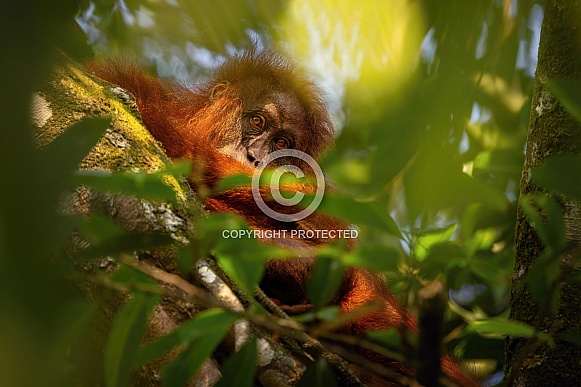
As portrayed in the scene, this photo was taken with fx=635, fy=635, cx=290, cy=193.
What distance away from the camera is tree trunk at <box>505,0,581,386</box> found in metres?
2.08

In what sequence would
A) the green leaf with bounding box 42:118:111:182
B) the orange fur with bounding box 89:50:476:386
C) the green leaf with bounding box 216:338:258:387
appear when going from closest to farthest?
the green leaf with bounding box 42:118:111:182, the green leaf with bounding box 216:338:258:387, the orange fur with bounding box 89:50:476:386

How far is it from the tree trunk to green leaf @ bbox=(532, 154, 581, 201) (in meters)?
0.75

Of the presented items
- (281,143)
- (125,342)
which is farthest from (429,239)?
(281,143)

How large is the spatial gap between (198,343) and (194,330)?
0.11 meters

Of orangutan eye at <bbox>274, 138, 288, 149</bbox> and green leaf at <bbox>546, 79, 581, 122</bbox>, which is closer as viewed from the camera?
green leaf at <bbox>546, 79, 581, 122</bbox>

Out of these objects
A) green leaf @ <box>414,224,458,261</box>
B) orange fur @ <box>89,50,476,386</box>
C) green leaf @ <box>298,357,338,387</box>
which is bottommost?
green leaf @ <box>298,357,338,387</box>

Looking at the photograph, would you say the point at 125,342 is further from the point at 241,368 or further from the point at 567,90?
the point at 567,90

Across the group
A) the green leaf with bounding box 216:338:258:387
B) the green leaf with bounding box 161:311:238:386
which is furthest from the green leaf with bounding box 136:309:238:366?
the green leaf with bounding box 216:338:258:387

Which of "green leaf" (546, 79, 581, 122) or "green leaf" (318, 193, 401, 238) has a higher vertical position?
"green leaf" (546, 79, 581, 122)

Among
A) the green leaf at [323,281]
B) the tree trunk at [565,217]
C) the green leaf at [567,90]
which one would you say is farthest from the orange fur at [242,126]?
the green leaf at [567,90]

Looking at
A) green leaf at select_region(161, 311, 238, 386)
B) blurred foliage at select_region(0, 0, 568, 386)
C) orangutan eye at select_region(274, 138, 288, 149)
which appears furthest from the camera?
orangutan eye at select_region(274, 138, 288, 149)

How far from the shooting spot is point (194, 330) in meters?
1.26

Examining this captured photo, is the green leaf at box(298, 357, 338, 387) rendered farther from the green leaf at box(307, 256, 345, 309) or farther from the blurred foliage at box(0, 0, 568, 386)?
the green leaf at box(307, 256, 345, 309)

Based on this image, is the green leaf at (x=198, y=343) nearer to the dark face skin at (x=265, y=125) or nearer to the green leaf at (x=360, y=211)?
the green leaf at (x=360, y=211)
